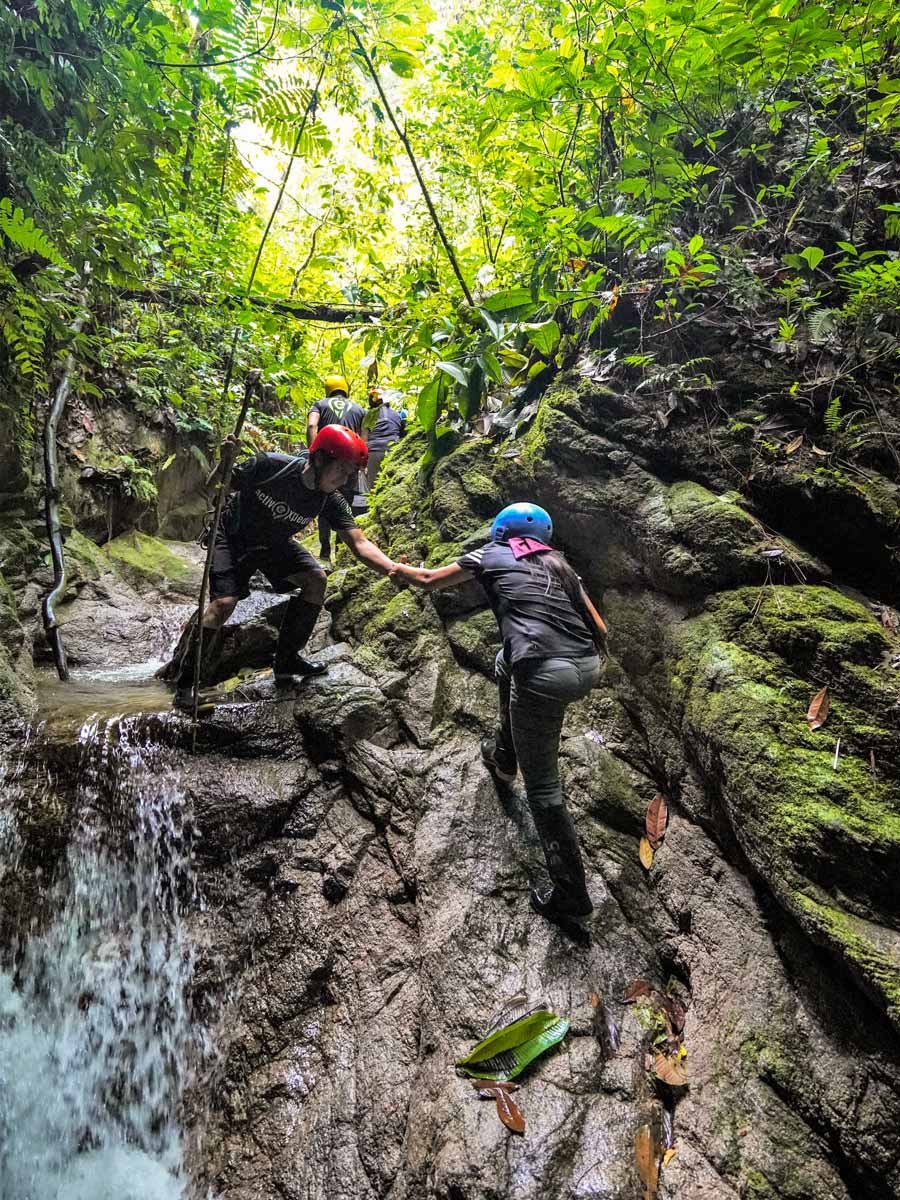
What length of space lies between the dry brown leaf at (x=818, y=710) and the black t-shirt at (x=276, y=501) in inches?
138

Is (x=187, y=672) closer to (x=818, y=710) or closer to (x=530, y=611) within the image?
(x=530, y=611)

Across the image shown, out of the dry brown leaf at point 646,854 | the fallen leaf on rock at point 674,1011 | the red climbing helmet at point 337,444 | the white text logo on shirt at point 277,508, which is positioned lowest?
the fallen leaf on rock at point 674,1011

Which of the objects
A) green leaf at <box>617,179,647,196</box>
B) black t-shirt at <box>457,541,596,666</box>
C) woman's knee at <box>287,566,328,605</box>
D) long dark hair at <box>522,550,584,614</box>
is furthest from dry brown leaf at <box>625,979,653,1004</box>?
green leaf at <box>617,179,647,196</box>

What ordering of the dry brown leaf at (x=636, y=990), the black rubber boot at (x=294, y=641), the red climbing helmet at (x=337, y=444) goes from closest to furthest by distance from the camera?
the dry brown leaf at (x=636, y=990)
the red climbing helmet at (x=337, y=444)
the black rubber boot at (x=294, y=641)

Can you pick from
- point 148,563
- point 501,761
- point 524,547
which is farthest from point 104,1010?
point 148,563

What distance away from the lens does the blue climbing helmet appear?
411 cm

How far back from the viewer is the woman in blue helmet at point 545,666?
11.2ft

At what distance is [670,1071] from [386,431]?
8.52m

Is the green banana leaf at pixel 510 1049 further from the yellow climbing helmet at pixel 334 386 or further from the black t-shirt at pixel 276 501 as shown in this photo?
the yellow climbing helmet at pixel 334 386

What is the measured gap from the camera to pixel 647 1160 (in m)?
2.59

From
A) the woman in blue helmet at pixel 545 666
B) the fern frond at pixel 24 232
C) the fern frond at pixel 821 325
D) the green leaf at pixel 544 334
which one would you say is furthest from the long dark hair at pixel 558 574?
the fern frond at pixel 24 232

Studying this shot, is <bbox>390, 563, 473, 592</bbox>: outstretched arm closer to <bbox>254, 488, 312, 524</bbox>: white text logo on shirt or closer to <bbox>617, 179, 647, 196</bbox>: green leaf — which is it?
<bbox>254, 488, 312, 524</bbox>: white text logo on shirt

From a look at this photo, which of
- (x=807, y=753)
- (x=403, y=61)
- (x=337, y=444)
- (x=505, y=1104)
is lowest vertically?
(x=505, y=1104)

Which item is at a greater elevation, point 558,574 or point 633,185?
point 633,185
